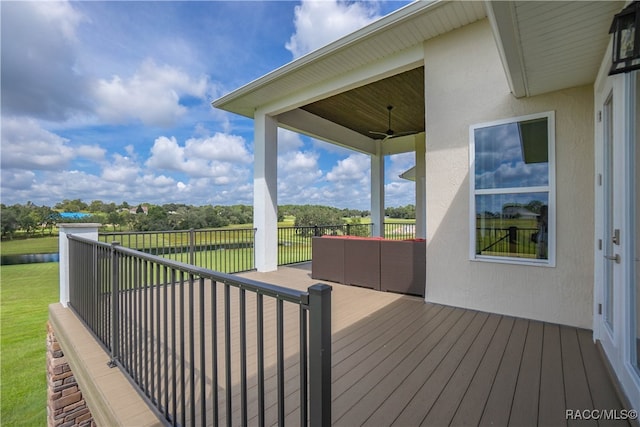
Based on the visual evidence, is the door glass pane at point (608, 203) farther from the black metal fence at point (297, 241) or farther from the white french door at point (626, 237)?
the black metal fence at point (297, 241)

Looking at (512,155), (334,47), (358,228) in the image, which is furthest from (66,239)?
(358,228)

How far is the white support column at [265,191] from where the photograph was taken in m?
6.30

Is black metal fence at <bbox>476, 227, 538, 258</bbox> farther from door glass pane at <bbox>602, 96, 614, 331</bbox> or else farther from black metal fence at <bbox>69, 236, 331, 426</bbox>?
black metal fence at <bbox>69, 236, 331, 426</bbox>

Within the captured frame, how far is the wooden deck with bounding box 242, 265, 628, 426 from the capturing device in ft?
5.68

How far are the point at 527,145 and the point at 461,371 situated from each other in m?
2.77

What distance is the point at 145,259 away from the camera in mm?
1915

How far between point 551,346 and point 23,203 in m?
12.8

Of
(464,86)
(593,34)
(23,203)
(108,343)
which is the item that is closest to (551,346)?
(593,34)

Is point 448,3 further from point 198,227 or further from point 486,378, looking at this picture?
point 198,227

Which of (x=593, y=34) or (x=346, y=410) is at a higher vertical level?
(x=593, y=34)

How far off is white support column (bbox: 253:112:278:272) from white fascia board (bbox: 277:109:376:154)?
46 centimetres

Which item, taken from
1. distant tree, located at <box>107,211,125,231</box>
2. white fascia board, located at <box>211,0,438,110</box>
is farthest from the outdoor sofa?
distant tree, located at <box>107,211,125,231</box>

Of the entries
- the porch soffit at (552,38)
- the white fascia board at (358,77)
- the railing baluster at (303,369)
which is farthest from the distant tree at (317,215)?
the railing baluster at (303,369)

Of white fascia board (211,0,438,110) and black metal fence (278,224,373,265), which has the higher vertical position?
white fascia board (211,0,438,110)
